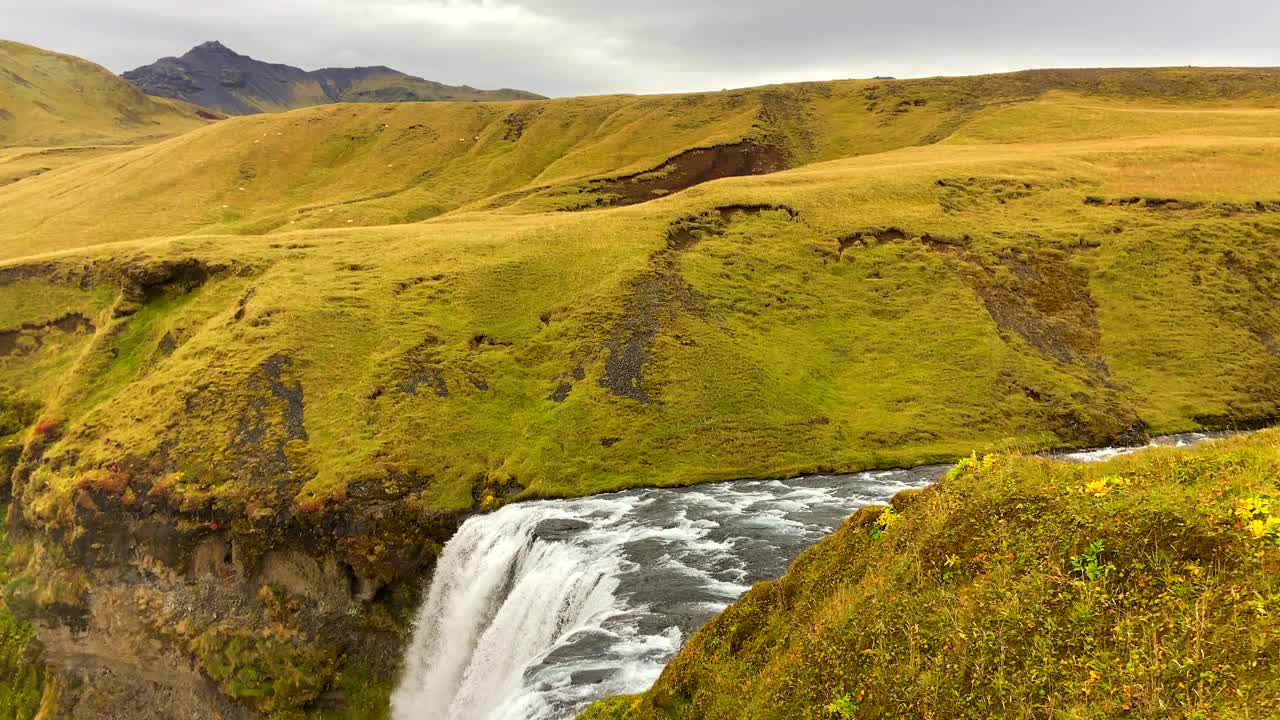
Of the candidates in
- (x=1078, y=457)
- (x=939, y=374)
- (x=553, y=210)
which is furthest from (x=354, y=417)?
(x=553, y=210)

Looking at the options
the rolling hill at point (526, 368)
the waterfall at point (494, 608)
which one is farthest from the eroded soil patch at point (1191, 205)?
the waterfall at point (494, 608)

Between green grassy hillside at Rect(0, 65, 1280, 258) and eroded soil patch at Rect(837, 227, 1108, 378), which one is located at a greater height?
green grassy hillside at Rect(0, 65, 1280, 258)

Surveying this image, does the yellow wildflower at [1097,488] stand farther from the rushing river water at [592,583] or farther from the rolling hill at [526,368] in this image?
the rolling hill at [526,368]

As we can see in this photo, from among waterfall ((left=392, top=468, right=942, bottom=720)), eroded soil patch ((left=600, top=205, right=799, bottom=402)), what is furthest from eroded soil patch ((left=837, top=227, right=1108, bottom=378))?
waterfall ((left=392, top=468, right=942, bottom=720))

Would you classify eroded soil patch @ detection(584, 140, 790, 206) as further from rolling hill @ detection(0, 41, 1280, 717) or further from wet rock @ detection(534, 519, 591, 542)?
wet rock @ detection(534, 519, 591, 542)

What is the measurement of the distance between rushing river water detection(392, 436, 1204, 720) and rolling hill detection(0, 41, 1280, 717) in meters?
2.63

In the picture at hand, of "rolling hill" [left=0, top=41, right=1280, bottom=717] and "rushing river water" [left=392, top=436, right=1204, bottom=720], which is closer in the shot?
"rushing river water" [left=392, top=436, right=1204, bottom=720]

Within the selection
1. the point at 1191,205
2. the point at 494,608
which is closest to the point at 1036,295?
the point at 1191,205

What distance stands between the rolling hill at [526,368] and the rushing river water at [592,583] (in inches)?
104

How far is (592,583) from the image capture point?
2745 centimetres

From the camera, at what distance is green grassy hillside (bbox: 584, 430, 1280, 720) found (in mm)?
8570

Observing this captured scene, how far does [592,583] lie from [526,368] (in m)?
25.0

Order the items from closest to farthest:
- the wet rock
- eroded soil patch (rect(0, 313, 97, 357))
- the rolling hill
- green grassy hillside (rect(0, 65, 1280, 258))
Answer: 1. the wet rock
2. the rolling hill
3. eroded soil patch (rect(0, 313, 97, 357))
4. green grassy hillside (rect(0, 65, 1280, 258))

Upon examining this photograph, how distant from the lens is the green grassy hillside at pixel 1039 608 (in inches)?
337
